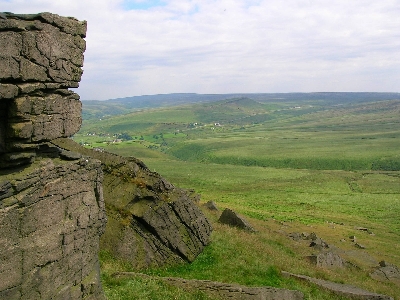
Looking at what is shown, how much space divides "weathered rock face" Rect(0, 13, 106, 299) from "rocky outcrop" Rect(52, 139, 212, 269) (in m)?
6.39

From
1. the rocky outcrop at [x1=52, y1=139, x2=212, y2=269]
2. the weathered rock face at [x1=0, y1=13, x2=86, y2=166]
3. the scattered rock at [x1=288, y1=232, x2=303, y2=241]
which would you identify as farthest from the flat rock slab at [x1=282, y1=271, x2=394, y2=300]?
the weathered rock face at [x1=0, y1=13, x2=86, y2=166]

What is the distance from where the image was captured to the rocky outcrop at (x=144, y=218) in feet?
69.1

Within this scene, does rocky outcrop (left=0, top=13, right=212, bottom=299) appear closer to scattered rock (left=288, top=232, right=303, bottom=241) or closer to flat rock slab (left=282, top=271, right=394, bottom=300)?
flat rock slab (left=282, top=271, right=394, bottom=300)

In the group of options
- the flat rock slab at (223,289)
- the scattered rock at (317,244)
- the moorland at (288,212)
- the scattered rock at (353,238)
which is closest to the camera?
the flat rock slab at (223,289)

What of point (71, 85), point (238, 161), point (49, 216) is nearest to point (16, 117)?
point (71, 85)

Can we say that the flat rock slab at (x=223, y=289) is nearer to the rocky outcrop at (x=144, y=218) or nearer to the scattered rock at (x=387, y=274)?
the rocky outcrop at (x=144, y=218)

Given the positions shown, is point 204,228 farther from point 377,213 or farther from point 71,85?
point 377,213

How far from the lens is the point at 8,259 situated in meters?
11.2

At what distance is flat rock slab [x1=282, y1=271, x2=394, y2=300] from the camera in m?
22.3

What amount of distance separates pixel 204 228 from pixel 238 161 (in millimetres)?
145954

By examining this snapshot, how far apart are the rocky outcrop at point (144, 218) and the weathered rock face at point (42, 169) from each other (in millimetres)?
6392

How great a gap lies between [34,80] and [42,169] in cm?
282

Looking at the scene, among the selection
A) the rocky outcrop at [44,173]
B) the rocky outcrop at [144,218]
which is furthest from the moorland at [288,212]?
the rocky outcrop at [44,173]

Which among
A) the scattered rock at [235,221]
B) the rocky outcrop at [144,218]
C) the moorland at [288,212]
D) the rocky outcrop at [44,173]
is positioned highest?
the rocky outcrop at [44,173]
